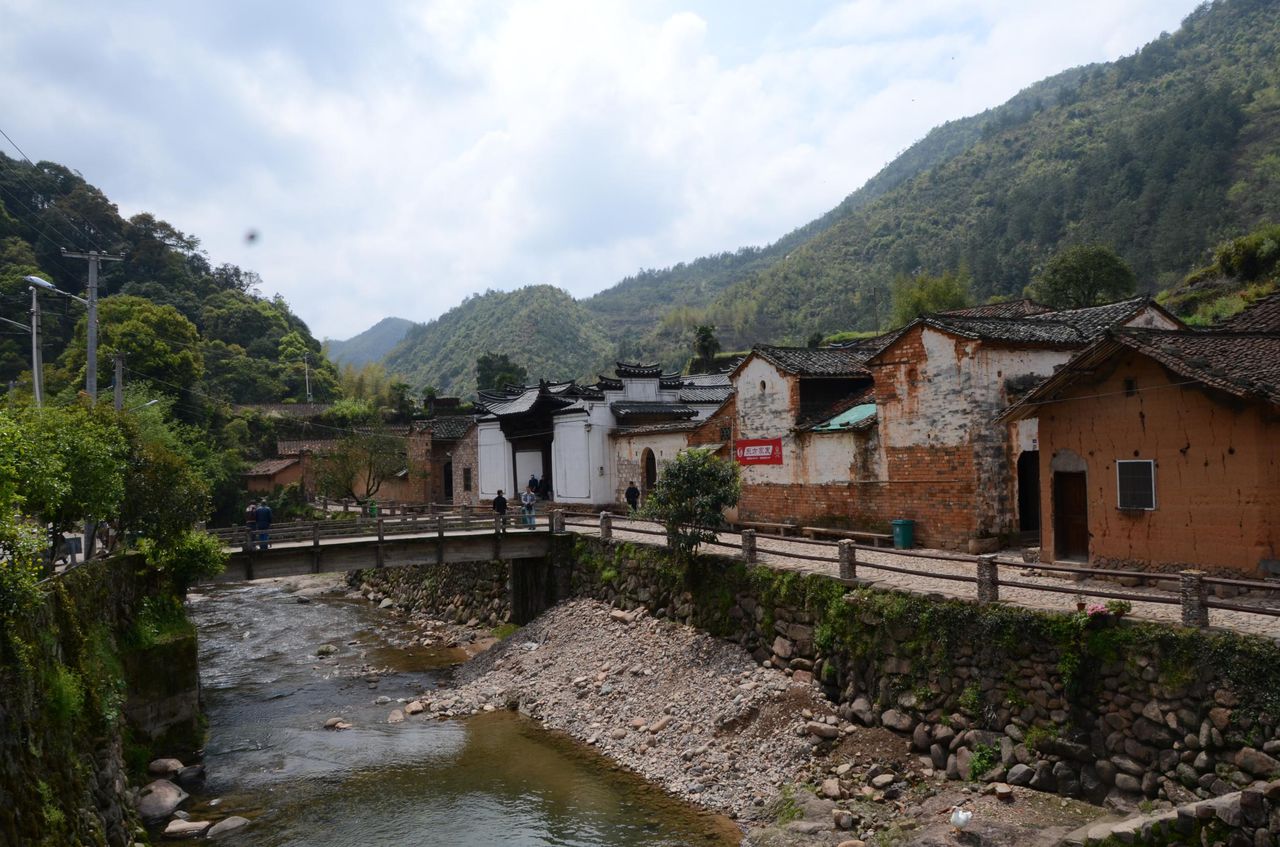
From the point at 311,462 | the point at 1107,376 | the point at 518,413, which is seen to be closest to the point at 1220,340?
the point at 1107,376

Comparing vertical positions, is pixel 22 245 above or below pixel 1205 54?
below

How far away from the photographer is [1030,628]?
477 inches

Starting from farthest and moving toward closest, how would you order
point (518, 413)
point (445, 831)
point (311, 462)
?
point (311, 462), point (518, 413), point (445, 831)

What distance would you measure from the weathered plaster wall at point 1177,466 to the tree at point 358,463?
34279mm

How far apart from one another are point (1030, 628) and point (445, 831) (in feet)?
30.1

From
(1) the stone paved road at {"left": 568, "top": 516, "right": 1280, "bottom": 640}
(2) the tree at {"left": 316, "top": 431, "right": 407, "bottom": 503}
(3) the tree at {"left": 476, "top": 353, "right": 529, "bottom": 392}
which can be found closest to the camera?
(1) the stone paved road at {"left": 568, "top": 516, "right": 1280, "bottom": 640}

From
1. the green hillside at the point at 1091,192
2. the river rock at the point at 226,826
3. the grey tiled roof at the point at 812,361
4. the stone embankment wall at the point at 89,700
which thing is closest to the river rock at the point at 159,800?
the stone embankment wall at the point at 89,700

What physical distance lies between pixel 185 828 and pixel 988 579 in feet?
42.0

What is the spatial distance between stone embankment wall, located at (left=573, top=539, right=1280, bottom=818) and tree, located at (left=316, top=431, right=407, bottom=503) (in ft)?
99.9

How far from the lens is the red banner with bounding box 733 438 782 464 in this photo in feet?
81.8

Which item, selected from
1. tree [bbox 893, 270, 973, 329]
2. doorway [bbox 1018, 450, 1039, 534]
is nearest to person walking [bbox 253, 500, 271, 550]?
doorway [bbox 1018, 450, 1039, 534]

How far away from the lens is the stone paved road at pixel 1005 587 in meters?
11.3

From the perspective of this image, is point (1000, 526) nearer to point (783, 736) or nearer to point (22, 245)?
point (783, 736)

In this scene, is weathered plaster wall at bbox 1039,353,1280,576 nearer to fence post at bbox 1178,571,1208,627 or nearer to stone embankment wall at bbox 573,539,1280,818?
fence post at bbox 1178,571,1208,627
